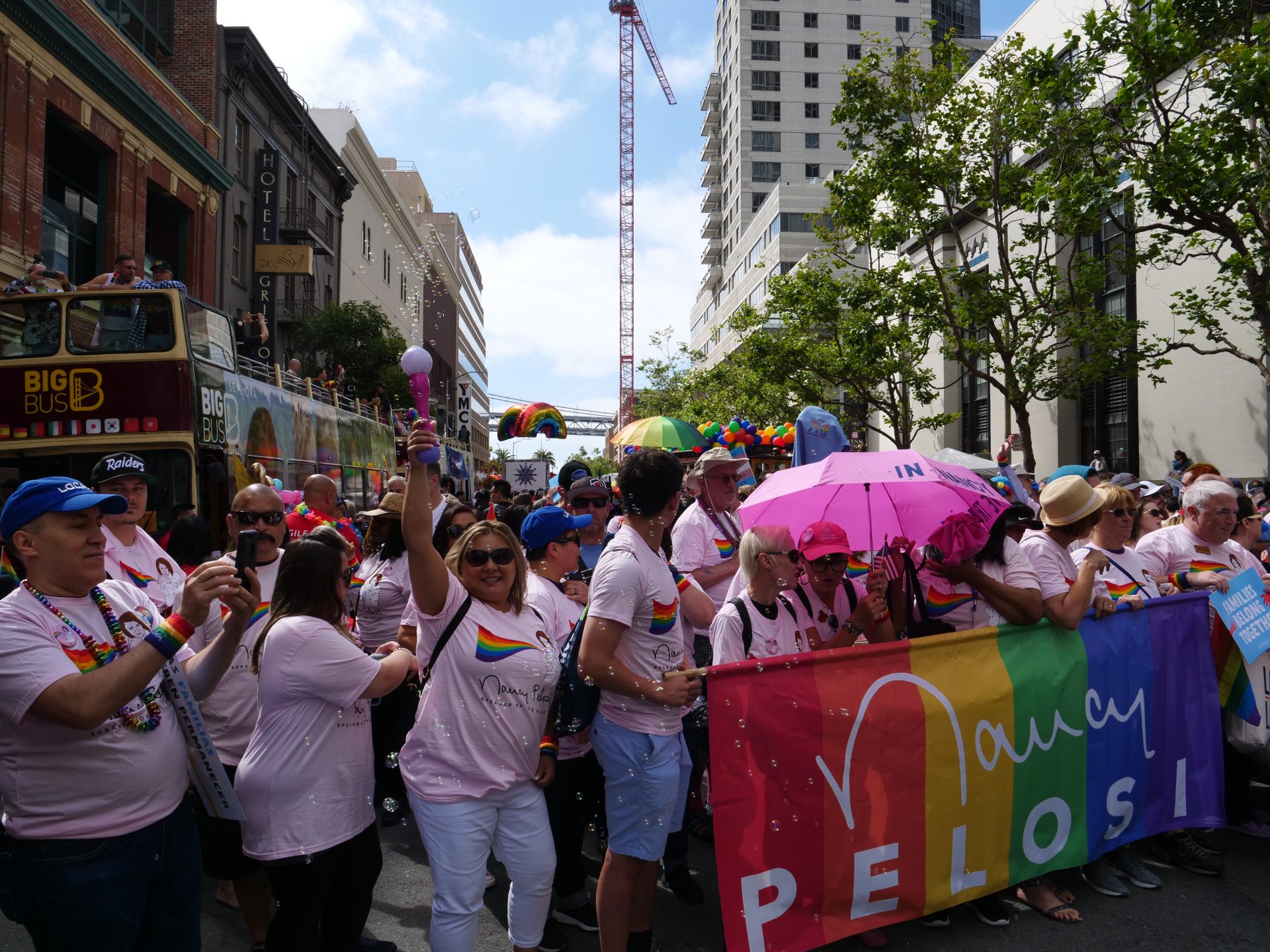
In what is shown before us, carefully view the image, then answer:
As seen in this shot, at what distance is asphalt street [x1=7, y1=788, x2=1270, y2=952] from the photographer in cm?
380

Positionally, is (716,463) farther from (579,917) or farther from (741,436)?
(741,436)

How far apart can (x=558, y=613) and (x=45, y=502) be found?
225 cm

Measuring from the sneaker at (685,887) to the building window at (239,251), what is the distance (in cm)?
2630

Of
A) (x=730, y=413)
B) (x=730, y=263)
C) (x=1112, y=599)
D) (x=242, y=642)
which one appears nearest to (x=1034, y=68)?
(x=1112, y=599)

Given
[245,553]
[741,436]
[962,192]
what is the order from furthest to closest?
[962,192] < [741,436] < [245,553]

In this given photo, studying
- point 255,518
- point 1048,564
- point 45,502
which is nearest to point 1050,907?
point 1048,564

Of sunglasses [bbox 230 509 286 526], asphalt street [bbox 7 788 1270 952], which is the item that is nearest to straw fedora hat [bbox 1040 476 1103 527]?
asphalt street [bbox 7 788 1270 952]

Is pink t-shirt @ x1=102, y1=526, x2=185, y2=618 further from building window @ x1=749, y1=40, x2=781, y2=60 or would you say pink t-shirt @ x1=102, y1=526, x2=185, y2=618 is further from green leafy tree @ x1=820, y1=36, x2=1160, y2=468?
building window @ x1=749, y1=40, x2=781, y2=60

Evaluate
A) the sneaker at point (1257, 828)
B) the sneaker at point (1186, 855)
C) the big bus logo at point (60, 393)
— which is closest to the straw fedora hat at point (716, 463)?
the sneaker at point (1186, 855)

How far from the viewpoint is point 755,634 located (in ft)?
12.9

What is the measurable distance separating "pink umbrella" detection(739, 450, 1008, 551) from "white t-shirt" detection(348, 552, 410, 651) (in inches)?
78.5

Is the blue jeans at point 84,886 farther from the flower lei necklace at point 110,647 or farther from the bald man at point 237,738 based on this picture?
the bald man at point 237,738

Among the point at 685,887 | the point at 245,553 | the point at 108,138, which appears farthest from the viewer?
the point at 108,138

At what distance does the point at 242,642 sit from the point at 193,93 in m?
25.6
